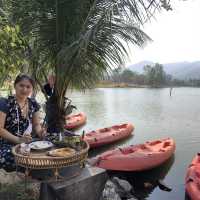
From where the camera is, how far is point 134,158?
303 inches

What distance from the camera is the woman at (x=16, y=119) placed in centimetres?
320

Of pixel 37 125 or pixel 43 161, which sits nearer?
pixel 43 161

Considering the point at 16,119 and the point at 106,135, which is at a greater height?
the point at 16,119

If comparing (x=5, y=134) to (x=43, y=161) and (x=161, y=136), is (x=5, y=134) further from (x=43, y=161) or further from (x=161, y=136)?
(x=161, y=136)

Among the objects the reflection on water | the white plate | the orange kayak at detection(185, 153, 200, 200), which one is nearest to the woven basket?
the white plate

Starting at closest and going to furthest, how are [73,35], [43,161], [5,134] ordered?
[43,161] < [5,134] < [73,35]

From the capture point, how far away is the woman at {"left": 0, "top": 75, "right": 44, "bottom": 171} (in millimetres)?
3195

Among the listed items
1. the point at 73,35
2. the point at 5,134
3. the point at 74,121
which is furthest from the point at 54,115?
the point at 74,121

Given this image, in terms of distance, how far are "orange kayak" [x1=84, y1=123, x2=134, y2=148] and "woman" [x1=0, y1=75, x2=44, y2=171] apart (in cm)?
681

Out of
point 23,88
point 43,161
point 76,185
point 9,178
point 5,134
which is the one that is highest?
point 23,88

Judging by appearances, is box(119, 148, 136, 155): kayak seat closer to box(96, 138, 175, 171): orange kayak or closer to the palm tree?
box(96, 138, 175, 171): orange kayak

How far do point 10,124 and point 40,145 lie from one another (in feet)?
1.67

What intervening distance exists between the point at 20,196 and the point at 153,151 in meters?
5.68

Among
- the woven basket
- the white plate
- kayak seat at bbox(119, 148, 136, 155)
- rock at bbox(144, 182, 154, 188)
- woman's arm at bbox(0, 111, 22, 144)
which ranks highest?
woman's arm at bbox(0, 111, 22, 144)
